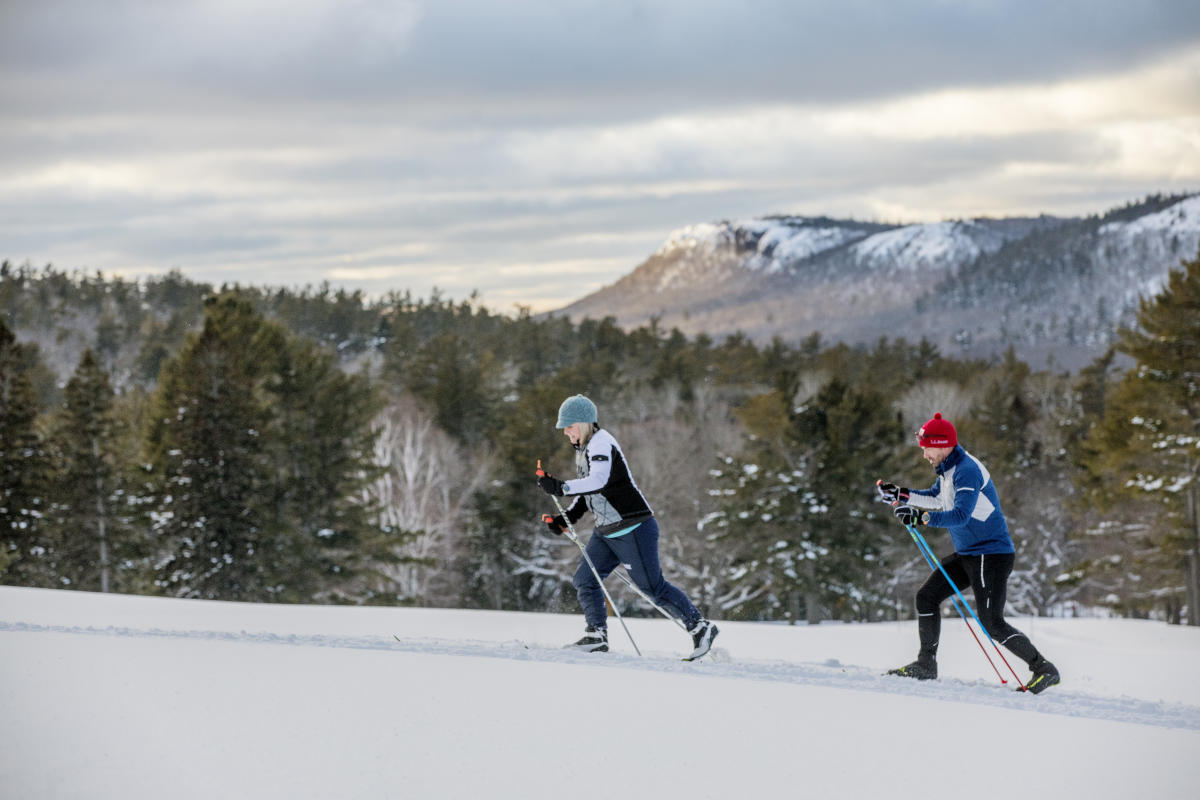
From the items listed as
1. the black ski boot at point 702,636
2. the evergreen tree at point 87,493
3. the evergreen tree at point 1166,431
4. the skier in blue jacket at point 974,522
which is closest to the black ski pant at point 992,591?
the skier in blue jacket at point 974,522

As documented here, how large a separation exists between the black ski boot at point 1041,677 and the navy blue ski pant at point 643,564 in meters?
2.39

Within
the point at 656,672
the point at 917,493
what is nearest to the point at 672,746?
the point at 656,672

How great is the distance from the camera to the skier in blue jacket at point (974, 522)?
296 inches

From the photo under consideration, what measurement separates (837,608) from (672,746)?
34630 millimetres

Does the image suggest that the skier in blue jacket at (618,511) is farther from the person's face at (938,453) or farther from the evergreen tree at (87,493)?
the evergreen tree at (87,493)

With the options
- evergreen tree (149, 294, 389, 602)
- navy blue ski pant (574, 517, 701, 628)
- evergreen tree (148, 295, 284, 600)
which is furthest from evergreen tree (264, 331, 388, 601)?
navy blue ski pant (574, 517, 701, 628)

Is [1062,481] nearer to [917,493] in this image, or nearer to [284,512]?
[284,512]

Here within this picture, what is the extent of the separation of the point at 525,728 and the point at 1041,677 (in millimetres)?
3739

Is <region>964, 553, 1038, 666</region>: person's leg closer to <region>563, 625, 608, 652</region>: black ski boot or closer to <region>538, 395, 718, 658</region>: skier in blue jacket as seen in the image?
<region>538, 395, 718, 658</region>: skier in blue jacket

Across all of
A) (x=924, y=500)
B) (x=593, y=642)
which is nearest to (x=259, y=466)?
(x=593, y=642)

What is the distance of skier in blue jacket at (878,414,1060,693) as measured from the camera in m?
7.51

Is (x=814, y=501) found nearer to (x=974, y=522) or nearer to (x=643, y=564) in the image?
(x=643, y=564)

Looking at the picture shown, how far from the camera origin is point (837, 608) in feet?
128

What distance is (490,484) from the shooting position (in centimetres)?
4778
